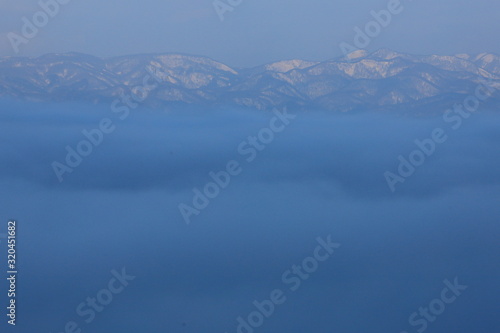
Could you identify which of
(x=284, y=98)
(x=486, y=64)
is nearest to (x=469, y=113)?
(x=486, y=64)

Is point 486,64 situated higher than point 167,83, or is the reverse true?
point 486,64

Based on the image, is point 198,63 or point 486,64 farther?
point 198,63

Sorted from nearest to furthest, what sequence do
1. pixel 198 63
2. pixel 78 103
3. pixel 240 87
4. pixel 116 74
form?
pixel 78 103 < pixel 116 74 < pixel 240 87 < pixel 198 63

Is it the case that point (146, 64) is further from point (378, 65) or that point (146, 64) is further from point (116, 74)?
point (378, 65)

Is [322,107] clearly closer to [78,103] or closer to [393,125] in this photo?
[393,125]

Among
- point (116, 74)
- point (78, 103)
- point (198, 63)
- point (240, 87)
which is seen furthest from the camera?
point (198, 63)

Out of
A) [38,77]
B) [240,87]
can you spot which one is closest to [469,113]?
[240,87]
